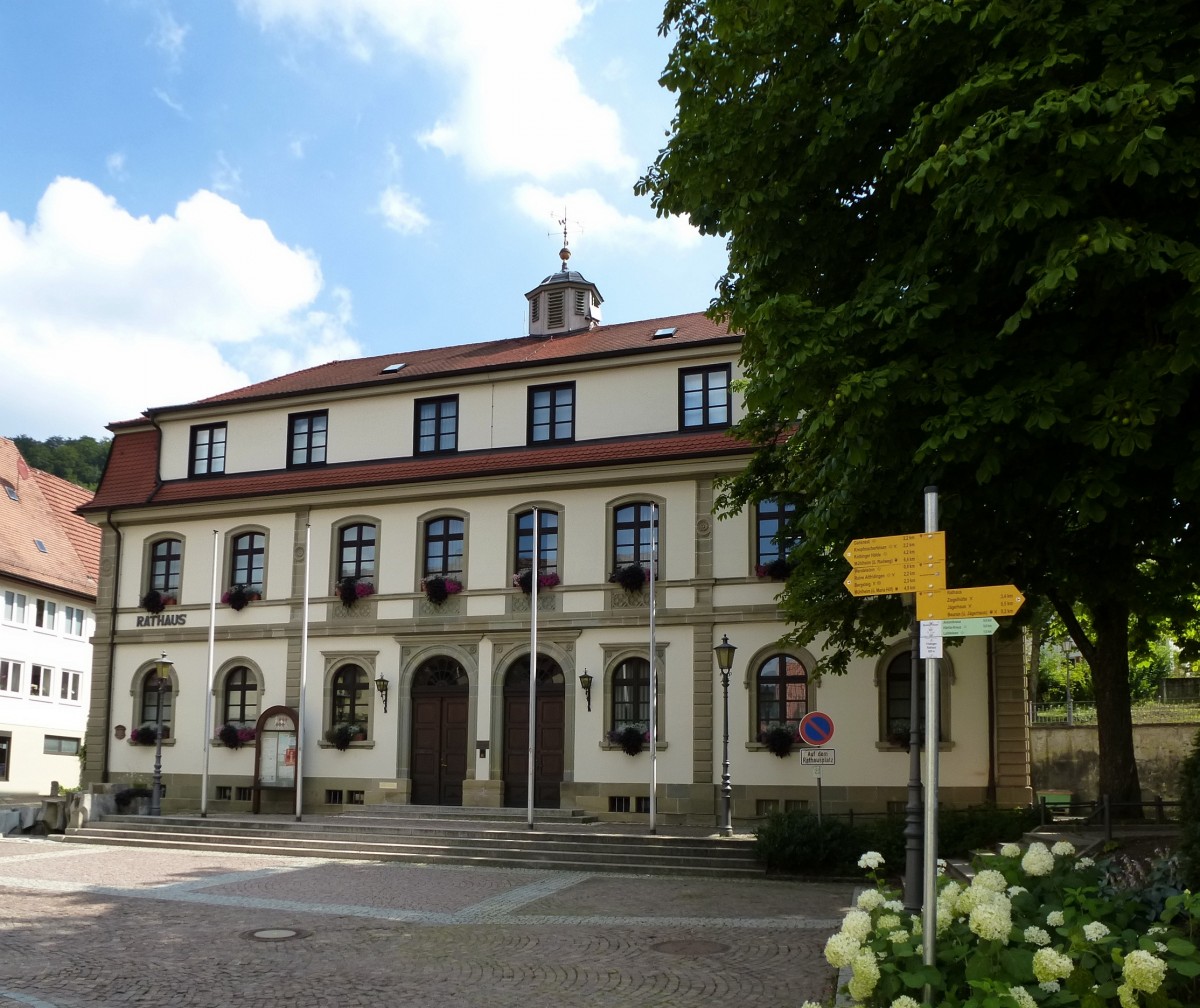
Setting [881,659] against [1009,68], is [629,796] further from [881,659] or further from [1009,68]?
[1009,68]

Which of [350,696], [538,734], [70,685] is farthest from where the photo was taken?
[70,685]

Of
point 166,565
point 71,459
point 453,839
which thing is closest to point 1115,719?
point 453,839

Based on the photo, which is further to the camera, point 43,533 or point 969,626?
point 43,533

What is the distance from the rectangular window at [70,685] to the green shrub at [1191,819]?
4170 cm

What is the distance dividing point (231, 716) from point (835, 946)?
24.3 meters

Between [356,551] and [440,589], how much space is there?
8.86 feet

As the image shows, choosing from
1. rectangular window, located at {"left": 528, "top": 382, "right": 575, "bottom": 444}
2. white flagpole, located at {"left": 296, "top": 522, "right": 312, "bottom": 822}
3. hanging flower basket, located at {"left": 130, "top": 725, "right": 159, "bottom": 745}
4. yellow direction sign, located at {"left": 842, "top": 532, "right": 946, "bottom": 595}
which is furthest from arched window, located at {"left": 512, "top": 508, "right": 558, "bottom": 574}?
yellow direction sign, located at {"left": 842, "top": 532, "right": 946, "bottom": 595}

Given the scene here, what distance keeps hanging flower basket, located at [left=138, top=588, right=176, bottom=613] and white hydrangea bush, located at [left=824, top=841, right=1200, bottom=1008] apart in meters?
24.8

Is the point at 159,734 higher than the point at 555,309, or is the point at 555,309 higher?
the point at 555,309

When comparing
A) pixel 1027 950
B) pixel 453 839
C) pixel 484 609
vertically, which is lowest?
pixel 453 839

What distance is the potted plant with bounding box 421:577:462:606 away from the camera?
88.4 ft

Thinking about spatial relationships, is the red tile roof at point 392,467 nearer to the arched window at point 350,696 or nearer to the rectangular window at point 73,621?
the arched window at point 350,696

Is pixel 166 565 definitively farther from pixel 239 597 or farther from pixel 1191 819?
pixel 1191 819

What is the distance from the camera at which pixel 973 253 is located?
36.0 ft
